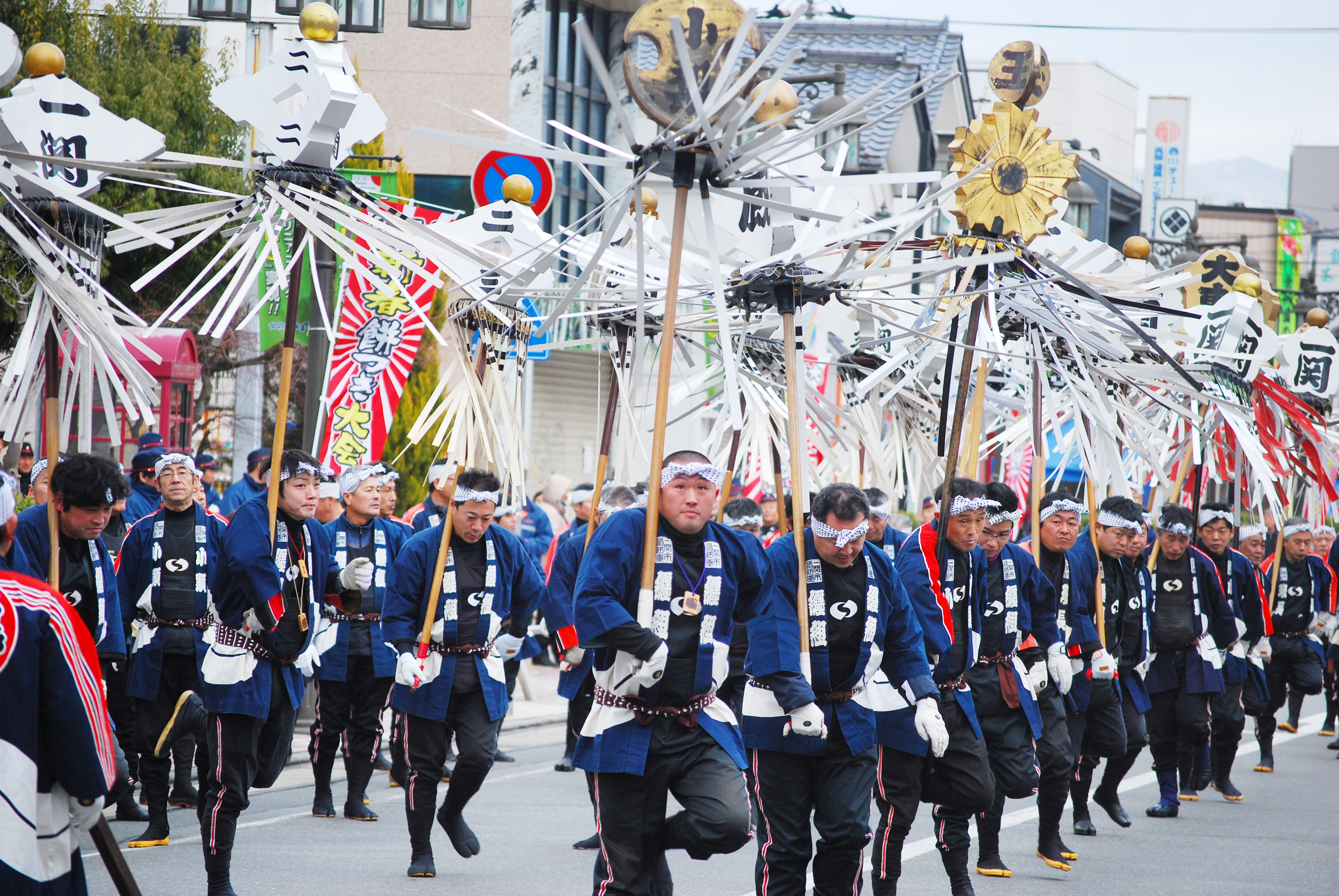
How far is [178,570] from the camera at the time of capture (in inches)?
309

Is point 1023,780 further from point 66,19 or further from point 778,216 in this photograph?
point 66,19

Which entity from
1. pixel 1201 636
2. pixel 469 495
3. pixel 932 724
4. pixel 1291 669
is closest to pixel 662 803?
pixel 932 724

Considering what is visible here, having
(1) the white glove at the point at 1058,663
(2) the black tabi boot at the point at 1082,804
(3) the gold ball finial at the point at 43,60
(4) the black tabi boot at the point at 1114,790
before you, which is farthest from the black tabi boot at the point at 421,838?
(4) the black tabi boot at the point at 1114,790

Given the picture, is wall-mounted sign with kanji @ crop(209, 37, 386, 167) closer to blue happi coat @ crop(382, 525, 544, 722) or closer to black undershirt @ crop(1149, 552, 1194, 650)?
blue happi coat @ crop(382, 525, 544, 722)

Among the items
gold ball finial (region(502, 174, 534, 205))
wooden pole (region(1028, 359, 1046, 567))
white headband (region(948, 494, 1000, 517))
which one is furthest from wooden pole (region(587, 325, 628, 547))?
wooden pole (region(1028, 359, 1046, 567))

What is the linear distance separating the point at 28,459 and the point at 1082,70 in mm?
46496

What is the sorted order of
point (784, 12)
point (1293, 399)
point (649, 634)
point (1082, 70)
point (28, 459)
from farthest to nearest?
point (1082, 70) < point (784, 12) < point (28, 459) < point (1293, 399) < point (649, 634)

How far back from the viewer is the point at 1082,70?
169 feet

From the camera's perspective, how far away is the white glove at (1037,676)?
286 inches

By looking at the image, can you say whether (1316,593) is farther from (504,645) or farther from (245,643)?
(245,643)

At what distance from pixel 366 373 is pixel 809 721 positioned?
6.18 m

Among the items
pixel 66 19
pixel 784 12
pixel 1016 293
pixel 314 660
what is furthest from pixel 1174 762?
pixel 784 12

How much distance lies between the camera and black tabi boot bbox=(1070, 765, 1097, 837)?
873 cm

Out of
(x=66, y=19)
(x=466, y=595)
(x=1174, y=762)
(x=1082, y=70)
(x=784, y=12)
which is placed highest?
(x=1082, y=70)
